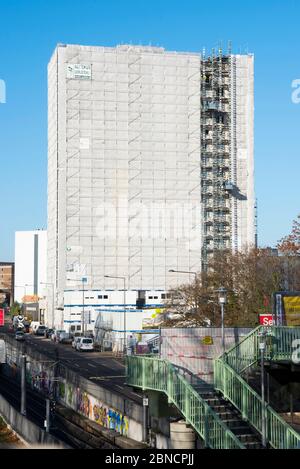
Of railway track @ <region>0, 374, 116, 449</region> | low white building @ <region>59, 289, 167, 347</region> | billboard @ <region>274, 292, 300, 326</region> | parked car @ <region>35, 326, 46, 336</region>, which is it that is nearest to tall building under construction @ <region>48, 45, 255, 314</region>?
low white building @ <region>59, 289, 167, 347</region>

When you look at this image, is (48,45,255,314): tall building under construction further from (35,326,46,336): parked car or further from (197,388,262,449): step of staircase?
(197,388,262,449): step of staircase

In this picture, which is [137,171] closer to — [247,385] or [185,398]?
[185,398]

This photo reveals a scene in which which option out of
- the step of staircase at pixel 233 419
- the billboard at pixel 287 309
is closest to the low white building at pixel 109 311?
the billboard at pixel 287 309

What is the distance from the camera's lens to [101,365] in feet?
259

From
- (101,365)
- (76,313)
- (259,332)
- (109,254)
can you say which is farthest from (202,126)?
(259,332)

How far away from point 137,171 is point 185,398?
352ft

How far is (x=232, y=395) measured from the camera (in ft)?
98.9

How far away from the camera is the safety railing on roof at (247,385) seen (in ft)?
94.1

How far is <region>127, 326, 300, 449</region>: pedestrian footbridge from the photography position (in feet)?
93.6

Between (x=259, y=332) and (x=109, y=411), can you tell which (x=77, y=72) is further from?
(x=259, y=332)

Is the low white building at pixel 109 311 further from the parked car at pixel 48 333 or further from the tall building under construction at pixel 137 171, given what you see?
the tall building under construction at pixel 137 171

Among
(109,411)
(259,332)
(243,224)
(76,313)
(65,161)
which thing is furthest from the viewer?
(243,224)

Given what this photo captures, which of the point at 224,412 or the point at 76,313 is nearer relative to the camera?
the point at 224,412
